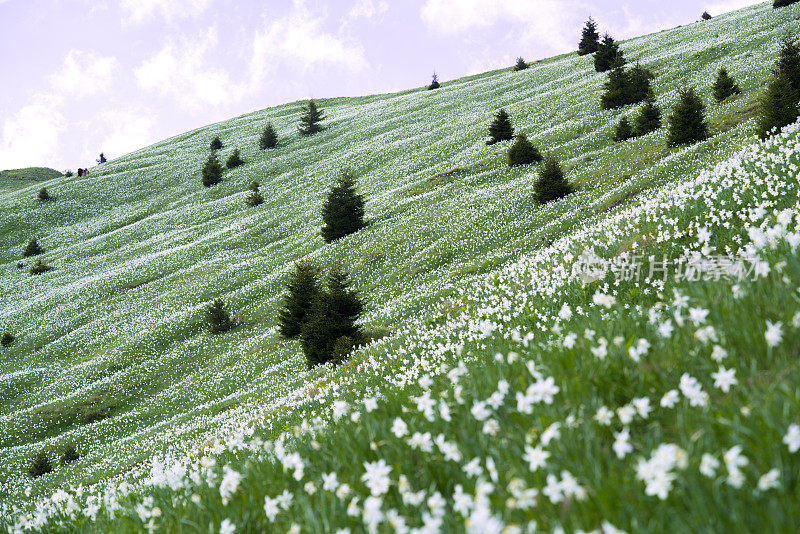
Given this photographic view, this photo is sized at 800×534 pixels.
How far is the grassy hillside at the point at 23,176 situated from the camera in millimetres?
106062

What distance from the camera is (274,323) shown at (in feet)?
93.7

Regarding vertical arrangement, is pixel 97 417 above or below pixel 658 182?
below

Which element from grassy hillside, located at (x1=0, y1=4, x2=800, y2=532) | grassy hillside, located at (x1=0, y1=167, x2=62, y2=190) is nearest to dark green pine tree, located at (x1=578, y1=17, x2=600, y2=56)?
grassy hillside, located at (x1=0, y1=4, x2=800, y2=532)

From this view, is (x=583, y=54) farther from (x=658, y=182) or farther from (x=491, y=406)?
(x=491, y=406)

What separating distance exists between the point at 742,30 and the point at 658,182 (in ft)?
146

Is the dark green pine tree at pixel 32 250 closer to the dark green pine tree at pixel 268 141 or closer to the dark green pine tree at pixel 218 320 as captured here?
the dark green pine tree at pixel 268 141

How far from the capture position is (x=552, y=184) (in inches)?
1025

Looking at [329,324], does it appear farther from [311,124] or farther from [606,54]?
[311,124]

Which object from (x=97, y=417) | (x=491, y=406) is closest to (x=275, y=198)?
(x=97, y=417)

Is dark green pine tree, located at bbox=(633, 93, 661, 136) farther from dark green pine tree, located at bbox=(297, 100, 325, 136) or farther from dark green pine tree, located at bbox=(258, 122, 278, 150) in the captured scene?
dark green pine tree, located at bbox=(258, 122, 278, 150)

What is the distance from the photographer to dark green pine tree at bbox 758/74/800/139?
18047 mm

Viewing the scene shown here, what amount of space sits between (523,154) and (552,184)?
10.3 metres

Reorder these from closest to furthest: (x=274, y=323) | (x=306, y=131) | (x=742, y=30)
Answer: (x=274, y=323), (x=742, y=30), (x=306, y=131)

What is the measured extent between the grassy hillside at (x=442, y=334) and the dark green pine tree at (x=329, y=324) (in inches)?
45.5
